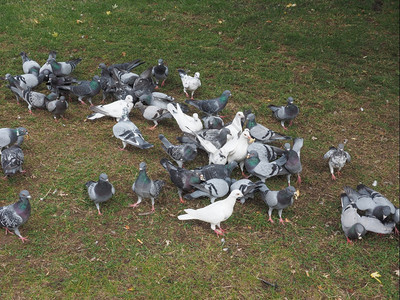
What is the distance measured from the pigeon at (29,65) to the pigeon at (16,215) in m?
4.41

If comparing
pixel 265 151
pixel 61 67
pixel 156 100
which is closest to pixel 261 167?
pixel 265 151

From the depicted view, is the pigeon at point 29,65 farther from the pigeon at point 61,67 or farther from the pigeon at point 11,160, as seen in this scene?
the pigeon at point 11,160

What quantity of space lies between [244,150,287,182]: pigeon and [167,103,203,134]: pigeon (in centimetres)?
126

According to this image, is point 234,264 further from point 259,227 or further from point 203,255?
point 259,227

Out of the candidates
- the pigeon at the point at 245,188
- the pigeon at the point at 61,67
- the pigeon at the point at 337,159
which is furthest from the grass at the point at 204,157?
the pigeon at the point at 61,67

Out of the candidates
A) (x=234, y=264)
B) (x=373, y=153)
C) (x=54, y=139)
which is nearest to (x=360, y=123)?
(x=373, y=153)

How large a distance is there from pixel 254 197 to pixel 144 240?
1.98 meters

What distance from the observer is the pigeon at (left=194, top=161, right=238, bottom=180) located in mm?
6441

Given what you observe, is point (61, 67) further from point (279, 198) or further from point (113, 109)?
point (279, 198)

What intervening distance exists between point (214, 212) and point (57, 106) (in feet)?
13.4

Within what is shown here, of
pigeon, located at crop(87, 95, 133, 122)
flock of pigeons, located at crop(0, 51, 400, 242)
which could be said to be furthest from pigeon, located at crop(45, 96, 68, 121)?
pigeon, located at crop(87, 95, 133, 122)

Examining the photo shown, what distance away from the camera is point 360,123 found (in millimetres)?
8891

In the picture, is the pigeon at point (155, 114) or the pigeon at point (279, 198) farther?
the pigeon at point (155, 114)

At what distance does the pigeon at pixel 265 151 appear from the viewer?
7.01 metres
